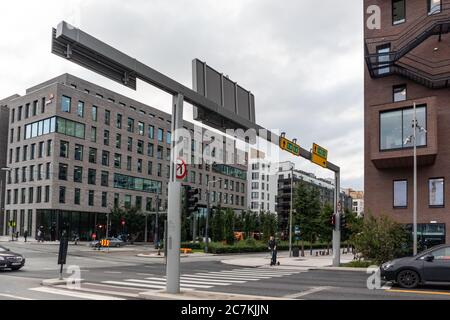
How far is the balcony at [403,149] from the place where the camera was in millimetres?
29953

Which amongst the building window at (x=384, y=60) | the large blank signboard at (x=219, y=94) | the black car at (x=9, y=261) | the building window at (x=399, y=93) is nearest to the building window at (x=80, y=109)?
the building window at (x=384, y=60)

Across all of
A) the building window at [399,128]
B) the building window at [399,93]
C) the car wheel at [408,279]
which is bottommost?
the car wheel at [408,279]

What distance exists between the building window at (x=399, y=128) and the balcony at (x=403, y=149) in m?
0.27

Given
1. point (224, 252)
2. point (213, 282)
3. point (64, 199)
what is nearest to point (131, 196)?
point (64, 199)

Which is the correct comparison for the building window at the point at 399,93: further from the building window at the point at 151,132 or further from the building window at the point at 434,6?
the building window at the point at 151,132

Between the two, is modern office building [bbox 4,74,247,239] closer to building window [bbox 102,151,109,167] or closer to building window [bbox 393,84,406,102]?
building window [bbox 102,151,109,167]

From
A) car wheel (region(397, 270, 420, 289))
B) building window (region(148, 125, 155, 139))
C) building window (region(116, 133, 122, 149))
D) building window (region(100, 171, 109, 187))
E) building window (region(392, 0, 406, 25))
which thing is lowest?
car wheel (region(397, 270, 420, 289))

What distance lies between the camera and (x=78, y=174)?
7112cm

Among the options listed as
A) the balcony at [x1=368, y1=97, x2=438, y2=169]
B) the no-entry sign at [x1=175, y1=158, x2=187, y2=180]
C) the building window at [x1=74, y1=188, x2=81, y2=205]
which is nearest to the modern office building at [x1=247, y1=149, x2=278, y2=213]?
the building window at [x1=74, y1=188, x2=81, y2=205]

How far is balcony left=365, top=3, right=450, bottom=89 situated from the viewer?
3094cm

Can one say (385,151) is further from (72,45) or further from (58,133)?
(58,133)

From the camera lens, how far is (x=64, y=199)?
6825 cm

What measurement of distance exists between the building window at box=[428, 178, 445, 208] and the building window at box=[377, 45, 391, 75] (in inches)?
327
